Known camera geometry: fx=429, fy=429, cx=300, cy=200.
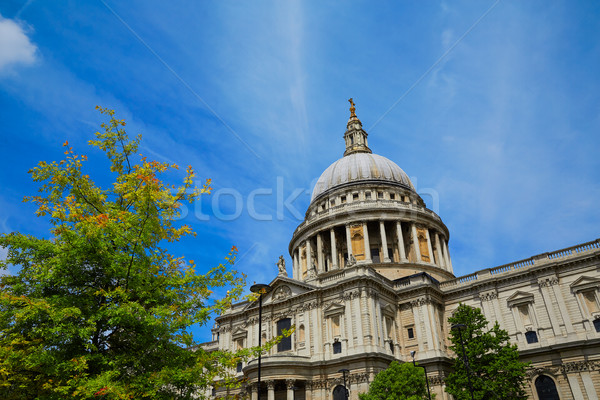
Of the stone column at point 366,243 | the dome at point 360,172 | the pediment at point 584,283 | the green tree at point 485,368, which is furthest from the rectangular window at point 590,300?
the dome at point 360,172

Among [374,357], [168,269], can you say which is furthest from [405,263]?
[168,269]

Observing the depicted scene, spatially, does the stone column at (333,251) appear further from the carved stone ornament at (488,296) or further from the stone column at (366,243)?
the carved stone ornament at (488,296)

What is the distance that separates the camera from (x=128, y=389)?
12.1m

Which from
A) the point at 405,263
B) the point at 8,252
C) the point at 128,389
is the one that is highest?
the point at 405,263

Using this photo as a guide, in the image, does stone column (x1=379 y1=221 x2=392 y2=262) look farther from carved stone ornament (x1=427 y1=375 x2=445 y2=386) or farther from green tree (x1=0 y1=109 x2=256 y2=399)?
green tree (x1=0 y1=109 x2=256 y2=399)

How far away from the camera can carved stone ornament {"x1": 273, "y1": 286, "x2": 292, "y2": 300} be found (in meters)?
43.9

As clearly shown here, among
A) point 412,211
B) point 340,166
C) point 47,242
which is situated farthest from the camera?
point 340,166

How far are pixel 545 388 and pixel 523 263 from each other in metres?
11.2

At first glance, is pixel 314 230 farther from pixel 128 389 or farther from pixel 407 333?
pixel 128 389

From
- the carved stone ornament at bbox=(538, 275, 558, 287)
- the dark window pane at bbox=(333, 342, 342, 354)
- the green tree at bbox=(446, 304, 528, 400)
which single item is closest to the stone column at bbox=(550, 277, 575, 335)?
the carved stone ornament at bbox=(538, 275, 558, 287)

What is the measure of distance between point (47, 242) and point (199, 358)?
20.1 feet

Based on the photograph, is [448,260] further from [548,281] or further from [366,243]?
[548,281]

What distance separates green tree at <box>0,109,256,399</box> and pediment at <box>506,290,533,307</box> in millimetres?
34443

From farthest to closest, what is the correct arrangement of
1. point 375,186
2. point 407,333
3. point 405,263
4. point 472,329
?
point 375,186 → point 405,263 → point 407,333 → point 472,329
